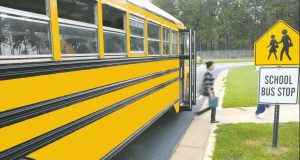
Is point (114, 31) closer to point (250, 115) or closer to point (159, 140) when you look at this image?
point (159, 140)

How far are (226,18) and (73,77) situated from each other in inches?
2272

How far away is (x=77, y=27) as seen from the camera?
Result: 2.46 m

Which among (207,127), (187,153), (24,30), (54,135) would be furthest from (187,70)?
(24,30)

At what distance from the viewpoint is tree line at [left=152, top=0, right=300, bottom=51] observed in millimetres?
52312

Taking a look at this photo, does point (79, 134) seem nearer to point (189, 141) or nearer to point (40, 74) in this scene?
point (40, 74)

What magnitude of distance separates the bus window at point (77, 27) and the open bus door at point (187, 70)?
377 cm

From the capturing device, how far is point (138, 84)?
147 inches

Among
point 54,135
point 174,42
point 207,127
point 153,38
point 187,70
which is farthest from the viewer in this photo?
point 187,70

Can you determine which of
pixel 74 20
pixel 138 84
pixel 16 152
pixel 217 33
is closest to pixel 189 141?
pixel 138 84

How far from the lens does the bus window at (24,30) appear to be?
1.83m

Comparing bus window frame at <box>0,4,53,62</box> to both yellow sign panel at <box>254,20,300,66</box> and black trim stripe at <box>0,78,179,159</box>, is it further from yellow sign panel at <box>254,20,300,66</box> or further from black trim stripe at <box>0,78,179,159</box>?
yellow sign panel at <box>254,20,300,66</box>

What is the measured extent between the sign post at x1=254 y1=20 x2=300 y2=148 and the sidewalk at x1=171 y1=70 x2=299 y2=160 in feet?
3.72

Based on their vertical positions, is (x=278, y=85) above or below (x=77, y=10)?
below

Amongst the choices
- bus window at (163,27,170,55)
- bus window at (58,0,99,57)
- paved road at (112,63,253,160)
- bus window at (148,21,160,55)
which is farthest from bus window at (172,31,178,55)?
bus window at (58,0,99,57)
